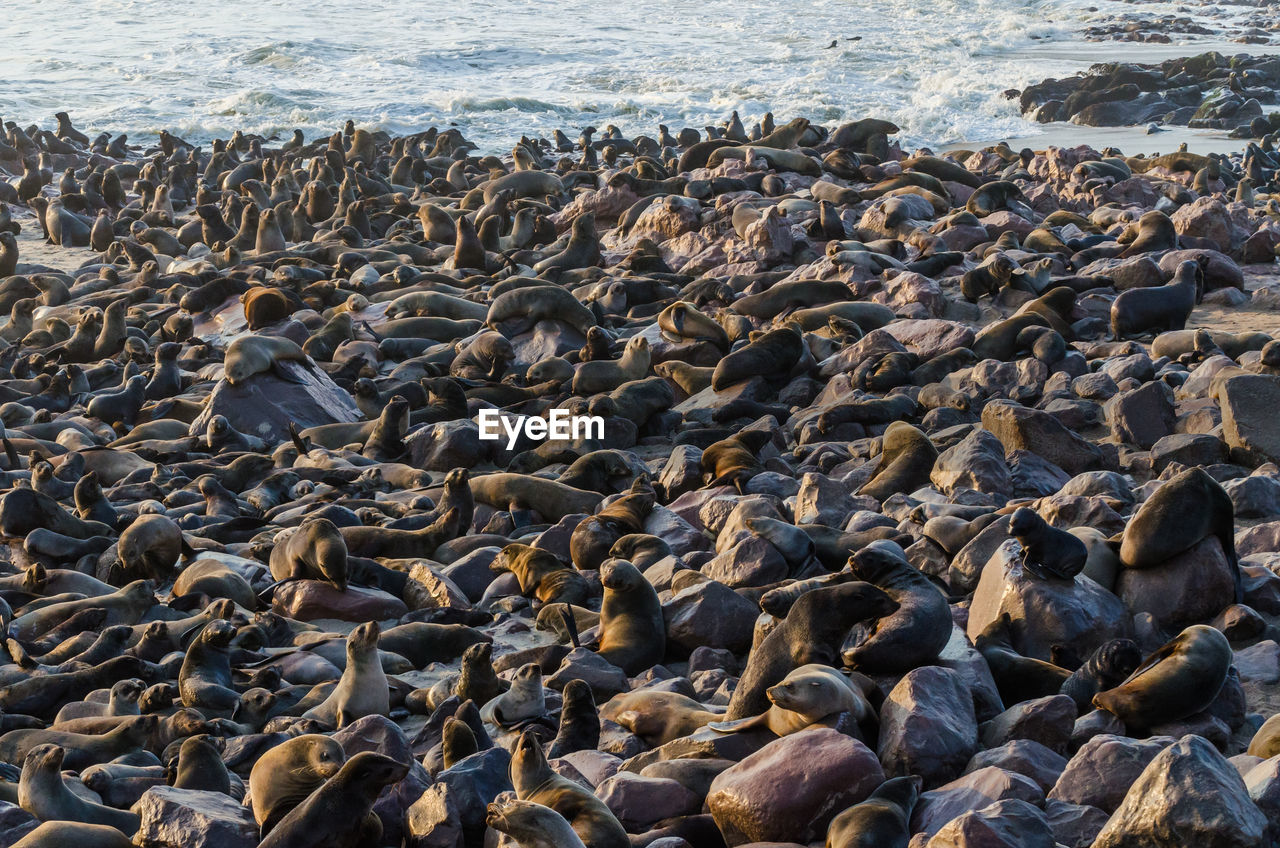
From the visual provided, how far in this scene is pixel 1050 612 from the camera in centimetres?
451

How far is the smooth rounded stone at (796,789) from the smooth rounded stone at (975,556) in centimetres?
186

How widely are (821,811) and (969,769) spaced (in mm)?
558

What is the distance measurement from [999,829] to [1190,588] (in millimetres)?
2060

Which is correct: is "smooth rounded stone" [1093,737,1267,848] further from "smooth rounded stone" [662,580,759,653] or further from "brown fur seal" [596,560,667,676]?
"brown fur seal" [596,560,667,676]

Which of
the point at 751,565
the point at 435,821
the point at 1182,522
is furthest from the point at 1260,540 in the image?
the point at 435,821

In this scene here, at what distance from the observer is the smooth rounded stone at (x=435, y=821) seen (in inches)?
137

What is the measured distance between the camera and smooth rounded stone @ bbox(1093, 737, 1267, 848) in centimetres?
283

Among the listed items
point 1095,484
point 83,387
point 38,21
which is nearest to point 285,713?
point 1095,484

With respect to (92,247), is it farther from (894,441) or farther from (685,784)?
(685,784)

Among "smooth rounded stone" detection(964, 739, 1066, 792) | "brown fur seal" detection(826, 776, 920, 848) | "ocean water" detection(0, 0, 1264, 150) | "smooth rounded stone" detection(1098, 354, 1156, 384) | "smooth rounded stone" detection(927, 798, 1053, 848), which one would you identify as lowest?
"ocean water" detection(0, 0, 1264, 150)

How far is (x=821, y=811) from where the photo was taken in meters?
3.38

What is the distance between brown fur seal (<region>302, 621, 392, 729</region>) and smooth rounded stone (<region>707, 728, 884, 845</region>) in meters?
1.62

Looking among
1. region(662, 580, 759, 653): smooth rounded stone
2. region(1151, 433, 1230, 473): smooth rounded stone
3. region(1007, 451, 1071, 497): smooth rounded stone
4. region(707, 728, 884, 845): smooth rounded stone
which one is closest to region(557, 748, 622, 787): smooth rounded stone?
region(707, 728, 884, 845): smooth rounded stone

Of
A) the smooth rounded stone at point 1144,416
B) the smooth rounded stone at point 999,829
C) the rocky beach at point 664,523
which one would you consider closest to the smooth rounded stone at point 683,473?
the rocky beach at point 664,523
